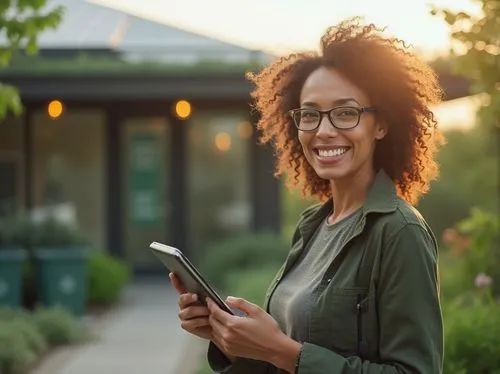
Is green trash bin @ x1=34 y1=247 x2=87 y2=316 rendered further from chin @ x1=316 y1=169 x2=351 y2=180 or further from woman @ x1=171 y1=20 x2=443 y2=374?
chin @ x1=316 y1=169 x2=351 y2=180

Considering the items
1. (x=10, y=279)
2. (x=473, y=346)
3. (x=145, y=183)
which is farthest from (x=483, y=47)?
(x=145, y=183)

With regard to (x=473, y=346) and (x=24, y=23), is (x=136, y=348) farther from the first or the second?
(x=473, y=346)

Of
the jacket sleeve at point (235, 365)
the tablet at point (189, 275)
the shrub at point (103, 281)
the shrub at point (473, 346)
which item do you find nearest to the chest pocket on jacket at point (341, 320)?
the tablet at point (189, 275)

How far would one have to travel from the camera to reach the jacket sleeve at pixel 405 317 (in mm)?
2389

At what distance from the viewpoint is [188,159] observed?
17.9 metres

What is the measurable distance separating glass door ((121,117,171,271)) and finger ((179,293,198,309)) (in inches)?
591

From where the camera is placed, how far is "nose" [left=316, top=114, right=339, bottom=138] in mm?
2717

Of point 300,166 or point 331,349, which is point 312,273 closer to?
point 331,349

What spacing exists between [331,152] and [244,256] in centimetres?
1180

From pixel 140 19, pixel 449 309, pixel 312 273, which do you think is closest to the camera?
pixel 312 273

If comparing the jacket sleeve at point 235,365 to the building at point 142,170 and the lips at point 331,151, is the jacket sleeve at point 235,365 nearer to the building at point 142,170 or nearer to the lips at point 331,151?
the lips at point 331,151

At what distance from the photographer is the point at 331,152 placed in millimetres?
2740

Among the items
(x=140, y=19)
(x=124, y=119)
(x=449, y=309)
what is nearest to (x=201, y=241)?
(x=124, y=119)

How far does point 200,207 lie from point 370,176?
1519 centimetres
